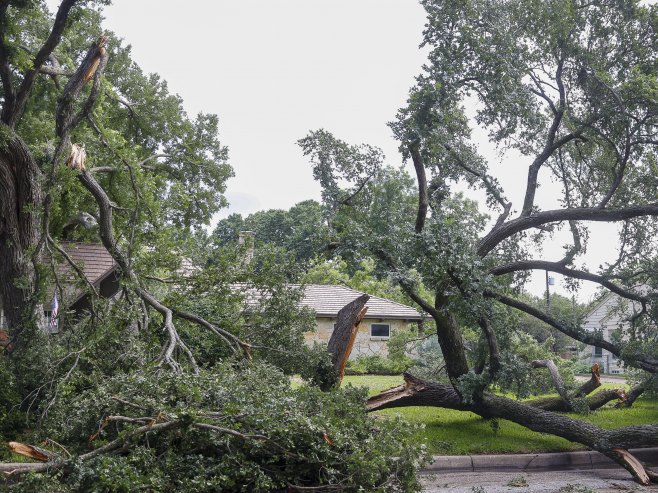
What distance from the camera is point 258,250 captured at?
9.62 metres

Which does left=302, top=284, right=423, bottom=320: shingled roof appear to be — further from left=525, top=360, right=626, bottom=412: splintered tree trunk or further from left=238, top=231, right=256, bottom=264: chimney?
left=238, top=231, right=256, bottom=264: chimney

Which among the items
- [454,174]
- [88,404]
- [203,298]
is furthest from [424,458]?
[454,174]

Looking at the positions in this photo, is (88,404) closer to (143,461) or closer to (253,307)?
(143,461)

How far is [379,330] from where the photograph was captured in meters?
26.9

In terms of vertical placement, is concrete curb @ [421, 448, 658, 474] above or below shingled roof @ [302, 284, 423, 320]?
below

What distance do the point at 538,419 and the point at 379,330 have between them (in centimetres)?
1664

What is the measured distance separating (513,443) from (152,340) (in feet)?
19.1

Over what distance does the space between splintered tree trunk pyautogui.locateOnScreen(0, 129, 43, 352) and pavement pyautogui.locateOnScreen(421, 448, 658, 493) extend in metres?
6.14

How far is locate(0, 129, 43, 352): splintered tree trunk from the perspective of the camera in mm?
9898

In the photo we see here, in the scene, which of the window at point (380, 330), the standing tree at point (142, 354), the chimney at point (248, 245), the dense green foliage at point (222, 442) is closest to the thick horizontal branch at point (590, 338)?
the chimney at point (248, 245)

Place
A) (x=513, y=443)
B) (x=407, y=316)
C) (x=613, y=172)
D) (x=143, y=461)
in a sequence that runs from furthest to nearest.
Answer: (x=407, y=316)
(x=613, y=172)
(x=513, y=443)
(x=143, y=461)

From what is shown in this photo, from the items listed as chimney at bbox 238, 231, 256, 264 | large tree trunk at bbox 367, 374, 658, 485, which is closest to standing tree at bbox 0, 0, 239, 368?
chimney at bbox 238, 231, 256, 264

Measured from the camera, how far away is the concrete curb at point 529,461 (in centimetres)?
962

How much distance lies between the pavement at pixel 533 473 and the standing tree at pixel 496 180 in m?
0.50
